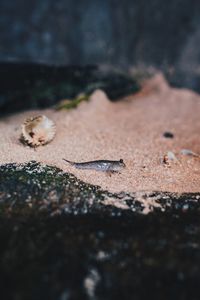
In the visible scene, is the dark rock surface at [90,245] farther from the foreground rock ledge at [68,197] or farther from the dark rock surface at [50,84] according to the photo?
the dark rock surface at [50,84]

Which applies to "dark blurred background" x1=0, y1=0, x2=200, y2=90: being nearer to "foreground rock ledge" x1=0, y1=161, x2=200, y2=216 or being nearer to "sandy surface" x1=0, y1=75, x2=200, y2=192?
"sandy surface" x1=0, y1=75, x2=200, y2=192

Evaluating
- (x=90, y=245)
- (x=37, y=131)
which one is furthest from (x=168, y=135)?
(x=90, y=245)

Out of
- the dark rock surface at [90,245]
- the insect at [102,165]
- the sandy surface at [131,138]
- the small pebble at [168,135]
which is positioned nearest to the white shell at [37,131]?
the sandy surface at [131,138]

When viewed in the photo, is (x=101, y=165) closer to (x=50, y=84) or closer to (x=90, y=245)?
(x=90, y=245)

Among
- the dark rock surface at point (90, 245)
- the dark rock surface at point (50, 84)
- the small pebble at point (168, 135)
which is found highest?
the dark rock surface at point (50, 84)

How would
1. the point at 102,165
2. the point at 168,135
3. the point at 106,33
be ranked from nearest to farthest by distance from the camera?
the point at 102,165 → the point at 168,135 → the point at 106,33

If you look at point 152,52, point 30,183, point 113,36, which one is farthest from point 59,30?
point 30,183
